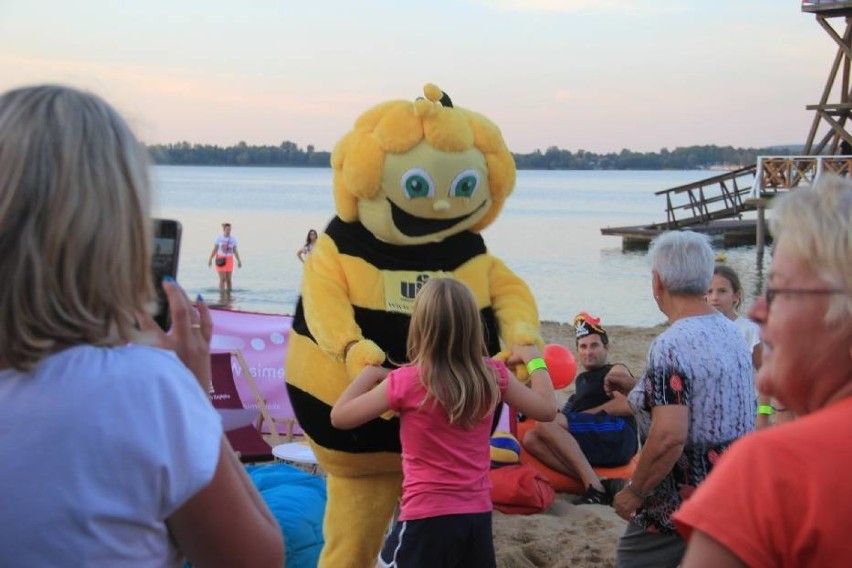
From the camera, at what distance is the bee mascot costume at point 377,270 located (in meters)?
4.32

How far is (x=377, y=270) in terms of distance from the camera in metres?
4.40

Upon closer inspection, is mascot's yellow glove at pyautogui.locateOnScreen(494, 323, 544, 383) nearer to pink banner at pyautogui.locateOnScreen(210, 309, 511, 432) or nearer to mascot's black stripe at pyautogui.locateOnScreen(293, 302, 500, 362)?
mascot's black stripe at pyautogui.locateOnScreen(293, 302, 500, 362)

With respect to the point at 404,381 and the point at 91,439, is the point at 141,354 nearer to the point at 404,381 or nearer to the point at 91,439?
the point at 91,439

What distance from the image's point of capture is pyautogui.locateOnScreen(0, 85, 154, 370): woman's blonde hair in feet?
4.65

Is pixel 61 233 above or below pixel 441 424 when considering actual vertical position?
Answer: above

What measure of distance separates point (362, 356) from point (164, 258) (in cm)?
234

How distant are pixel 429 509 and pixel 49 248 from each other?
87.3 inches

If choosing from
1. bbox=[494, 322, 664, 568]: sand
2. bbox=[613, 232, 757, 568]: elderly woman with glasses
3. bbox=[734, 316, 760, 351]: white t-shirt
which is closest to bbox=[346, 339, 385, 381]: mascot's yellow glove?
bbox=[613, 232, 757, 568]: elderly woman with glasses

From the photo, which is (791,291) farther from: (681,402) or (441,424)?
(441,424)

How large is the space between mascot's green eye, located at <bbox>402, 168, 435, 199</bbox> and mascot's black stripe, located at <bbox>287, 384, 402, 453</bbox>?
1.01 meters

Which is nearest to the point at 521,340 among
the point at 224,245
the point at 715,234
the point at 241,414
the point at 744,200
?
the point at 241,414

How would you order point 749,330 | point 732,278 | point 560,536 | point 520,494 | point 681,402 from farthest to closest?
point 520,494 → point 560,536 → point 749,330 → point 732,278 → point 681,402

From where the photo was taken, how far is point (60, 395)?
4.64ft

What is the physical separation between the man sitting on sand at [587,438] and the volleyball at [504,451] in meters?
0.21
